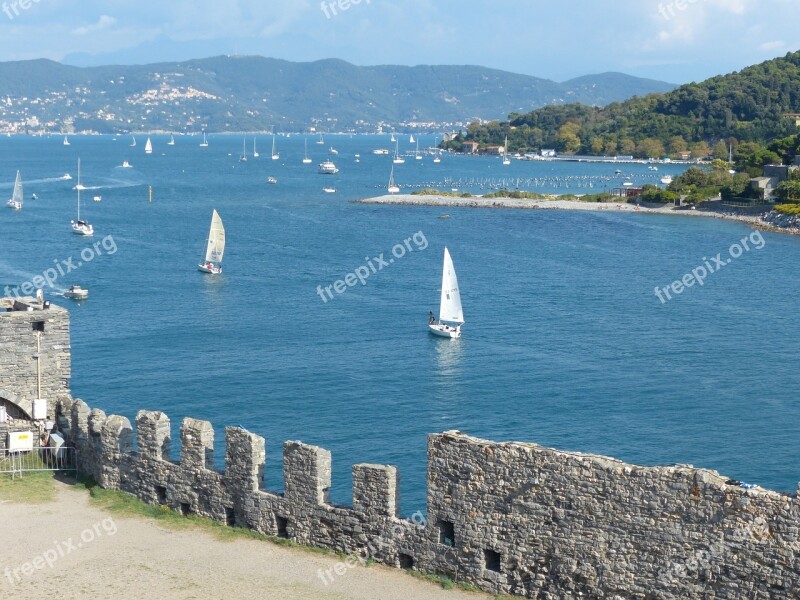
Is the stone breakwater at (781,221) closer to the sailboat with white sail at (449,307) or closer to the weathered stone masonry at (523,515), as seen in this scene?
the sailboat with white sail at (449,307)

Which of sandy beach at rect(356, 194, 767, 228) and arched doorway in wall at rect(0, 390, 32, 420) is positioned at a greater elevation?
arched doorway in wall at rect(0, 390, 32, 420)

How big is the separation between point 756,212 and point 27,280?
78.2 m

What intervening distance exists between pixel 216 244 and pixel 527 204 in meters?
62.5

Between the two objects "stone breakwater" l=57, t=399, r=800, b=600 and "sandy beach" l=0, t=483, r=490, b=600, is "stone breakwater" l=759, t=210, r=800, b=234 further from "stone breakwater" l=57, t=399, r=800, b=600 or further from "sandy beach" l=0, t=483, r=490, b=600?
"sandy beach" l=0, t=483, r=490, b=600

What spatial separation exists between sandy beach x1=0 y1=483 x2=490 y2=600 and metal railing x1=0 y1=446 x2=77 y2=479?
9.55 feet

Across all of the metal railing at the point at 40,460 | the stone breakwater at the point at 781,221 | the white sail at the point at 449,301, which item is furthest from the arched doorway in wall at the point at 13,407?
the stone breakwater at the point at 781,221

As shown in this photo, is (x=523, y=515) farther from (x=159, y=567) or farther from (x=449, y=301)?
(x=449, y=301)

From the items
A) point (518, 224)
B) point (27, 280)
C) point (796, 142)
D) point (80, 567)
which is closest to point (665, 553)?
point (80, 567)

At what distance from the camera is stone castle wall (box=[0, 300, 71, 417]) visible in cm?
2540

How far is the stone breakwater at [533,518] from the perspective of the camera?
636 inches

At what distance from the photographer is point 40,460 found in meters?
25.6

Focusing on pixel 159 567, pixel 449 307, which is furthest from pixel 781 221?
pixel 159 567

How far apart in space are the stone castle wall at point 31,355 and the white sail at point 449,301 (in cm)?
3466

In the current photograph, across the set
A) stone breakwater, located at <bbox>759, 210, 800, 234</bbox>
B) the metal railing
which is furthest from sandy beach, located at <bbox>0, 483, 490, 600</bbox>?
stone breakwater, located at <bbox>759, 210, 800, 234</bbox>
